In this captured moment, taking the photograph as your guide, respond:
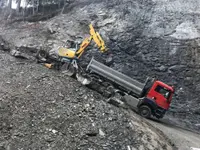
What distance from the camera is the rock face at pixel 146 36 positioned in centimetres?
1717

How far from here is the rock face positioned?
1717 cm

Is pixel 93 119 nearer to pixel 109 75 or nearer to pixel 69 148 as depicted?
pixel 69 148

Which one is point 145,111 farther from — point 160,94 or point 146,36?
point 146,36

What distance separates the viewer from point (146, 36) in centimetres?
1878

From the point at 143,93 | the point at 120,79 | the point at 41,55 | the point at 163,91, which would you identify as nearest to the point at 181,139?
the point at 163,91

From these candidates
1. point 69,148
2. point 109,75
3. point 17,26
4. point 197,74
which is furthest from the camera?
point 17,26

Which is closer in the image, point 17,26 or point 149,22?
point 149,22

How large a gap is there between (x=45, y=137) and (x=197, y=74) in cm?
1107

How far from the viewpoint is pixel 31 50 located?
56.5 feet

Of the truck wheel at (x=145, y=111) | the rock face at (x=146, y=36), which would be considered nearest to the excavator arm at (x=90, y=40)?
the rock face at (x=146, y=36)

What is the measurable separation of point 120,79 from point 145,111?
5.57ft

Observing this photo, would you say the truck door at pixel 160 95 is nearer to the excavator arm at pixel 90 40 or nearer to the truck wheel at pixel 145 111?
the truck wheel at pixel 145 111

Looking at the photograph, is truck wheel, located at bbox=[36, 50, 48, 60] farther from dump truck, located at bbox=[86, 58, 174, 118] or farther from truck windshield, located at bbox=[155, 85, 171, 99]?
truck windshield, located at bbox=[155, 85, 171, 99]

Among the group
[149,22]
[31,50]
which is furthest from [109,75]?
[149,22]
